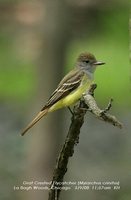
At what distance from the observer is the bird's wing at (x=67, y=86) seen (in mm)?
6012

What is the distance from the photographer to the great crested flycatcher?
588 cm

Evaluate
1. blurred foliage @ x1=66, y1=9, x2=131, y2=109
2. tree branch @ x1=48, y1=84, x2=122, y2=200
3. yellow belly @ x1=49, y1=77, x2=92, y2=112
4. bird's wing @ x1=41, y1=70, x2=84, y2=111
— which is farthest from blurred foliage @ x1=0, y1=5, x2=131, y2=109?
tree branch @ x1=48, y1=84, x2=122, y2=200

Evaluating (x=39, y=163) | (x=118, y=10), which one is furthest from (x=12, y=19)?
(x=39, y=163)

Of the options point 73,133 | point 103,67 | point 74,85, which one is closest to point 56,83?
point 103,67

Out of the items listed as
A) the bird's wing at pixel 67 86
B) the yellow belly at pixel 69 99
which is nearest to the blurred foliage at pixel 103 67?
the bird's wing at pixel 67 86

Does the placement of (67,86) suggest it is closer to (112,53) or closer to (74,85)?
(74,85)

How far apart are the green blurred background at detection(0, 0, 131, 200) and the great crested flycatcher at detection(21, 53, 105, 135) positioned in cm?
441

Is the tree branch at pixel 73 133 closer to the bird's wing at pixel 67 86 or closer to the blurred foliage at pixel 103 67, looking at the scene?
the bird's wing at pixel 67 86

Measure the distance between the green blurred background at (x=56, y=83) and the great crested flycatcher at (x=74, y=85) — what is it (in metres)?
4.41

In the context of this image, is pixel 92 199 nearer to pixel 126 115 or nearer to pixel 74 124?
pixel 126 115

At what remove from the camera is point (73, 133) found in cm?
438

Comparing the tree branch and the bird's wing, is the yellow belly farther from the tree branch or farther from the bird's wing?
the tree branch

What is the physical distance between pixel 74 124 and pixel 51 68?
6.65 m

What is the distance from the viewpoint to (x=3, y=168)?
12336 millimetres
